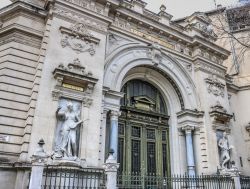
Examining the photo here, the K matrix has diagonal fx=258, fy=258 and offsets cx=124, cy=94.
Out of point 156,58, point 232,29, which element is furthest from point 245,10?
point 232,29

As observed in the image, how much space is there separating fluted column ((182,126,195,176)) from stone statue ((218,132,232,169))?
1.81m

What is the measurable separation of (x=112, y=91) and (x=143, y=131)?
3368 millimetres

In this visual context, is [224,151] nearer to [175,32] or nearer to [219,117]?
[219,117]

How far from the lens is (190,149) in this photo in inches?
577

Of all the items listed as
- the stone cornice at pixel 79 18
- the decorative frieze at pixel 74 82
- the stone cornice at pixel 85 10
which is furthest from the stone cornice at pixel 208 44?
the decorative frieze at pixel 74 82

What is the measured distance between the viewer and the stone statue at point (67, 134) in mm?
9930

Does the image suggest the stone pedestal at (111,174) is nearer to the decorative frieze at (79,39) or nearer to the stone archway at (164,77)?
the stone archway at (164,77)

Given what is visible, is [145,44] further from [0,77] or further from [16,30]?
[0,77]

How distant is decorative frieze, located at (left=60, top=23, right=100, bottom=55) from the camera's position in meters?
11.8

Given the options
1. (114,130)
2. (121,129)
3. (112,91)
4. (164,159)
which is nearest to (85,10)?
(112,91)

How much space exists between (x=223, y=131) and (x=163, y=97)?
4.25 m

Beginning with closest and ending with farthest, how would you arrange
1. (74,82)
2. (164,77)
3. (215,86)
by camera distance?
1. (74,82)
2. (164,77)
3. (215,86)

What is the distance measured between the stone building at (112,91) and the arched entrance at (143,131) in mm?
57

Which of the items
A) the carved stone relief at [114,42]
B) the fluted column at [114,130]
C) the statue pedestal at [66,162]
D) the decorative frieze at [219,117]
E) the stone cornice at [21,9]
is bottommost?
the statue pedestal at [66,162]
